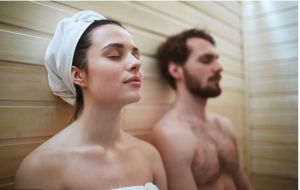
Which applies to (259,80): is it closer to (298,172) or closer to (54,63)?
(298,172)

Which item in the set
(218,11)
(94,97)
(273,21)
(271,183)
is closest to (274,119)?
(271,183)

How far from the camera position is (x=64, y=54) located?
95 cm

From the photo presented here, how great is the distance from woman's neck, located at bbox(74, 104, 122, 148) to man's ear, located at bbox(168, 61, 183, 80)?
69 cm

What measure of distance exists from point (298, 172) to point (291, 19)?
1294 millimetres

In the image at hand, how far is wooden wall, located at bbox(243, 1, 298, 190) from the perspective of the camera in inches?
78.2

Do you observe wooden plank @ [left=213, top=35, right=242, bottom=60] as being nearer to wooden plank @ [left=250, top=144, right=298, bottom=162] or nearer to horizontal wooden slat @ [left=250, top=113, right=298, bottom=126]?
horizontal wooden slat @ [left=250, top=113, right=298, bottom=126]

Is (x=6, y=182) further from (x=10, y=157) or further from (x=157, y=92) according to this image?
(x=157, y=92)

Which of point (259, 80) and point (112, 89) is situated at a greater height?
point (112, 89)

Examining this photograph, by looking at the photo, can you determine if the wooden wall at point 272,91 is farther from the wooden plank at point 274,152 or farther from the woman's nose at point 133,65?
the woman's nose at point 133,65

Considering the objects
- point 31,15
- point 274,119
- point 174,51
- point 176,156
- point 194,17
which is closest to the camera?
point 31,15

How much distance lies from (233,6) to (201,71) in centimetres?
111

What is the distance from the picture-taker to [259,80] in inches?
89.2

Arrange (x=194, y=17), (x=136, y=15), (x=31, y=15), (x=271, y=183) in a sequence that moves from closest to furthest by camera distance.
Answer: (x=31, y=15), (x=136, y=15), (x=194, y=17), (x=271, y=183)

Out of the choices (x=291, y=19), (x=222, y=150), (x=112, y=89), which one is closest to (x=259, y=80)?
(x=291, y=19)
